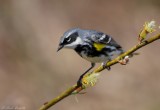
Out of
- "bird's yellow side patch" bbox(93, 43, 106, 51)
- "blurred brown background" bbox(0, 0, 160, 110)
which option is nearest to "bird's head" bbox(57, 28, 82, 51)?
"bird's yellow side patch" bbox(93, 43, 106, 51)

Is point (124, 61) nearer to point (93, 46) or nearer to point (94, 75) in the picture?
point (94, 75)

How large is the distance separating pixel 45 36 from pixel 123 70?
2.12m

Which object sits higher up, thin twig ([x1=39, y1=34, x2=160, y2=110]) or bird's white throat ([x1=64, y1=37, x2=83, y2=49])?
bird's white throat ([x1=64, y1=37, x2=83, y2=49])

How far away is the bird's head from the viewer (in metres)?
4.85

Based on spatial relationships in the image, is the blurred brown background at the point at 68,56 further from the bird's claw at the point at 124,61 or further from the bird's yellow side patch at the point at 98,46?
the bird's claw at the point at 124,61

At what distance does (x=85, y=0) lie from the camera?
1639cm

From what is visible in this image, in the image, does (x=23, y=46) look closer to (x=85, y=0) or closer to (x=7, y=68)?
(x=7, y=68)

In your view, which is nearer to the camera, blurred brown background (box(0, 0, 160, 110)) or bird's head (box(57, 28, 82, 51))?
bird's head (box(57, 28, 82, 51))

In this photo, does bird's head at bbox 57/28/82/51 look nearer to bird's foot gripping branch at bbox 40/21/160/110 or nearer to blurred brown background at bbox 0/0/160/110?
bird's foot gripping branch at bbox 40/21/160/110

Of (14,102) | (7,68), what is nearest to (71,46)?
(14,102)

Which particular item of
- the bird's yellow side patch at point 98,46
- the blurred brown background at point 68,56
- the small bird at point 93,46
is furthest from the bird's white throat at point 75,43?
the blurred brown background at point 68,56

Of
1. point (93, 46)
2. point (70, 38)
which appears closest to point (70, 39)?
point (70, 38)

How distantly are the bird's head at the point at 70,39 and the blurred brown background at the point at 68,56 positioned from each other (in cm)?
674

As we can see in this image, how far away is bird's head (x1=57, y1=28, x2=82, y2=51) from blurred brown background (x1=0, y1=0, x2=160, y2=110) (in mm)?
6740
